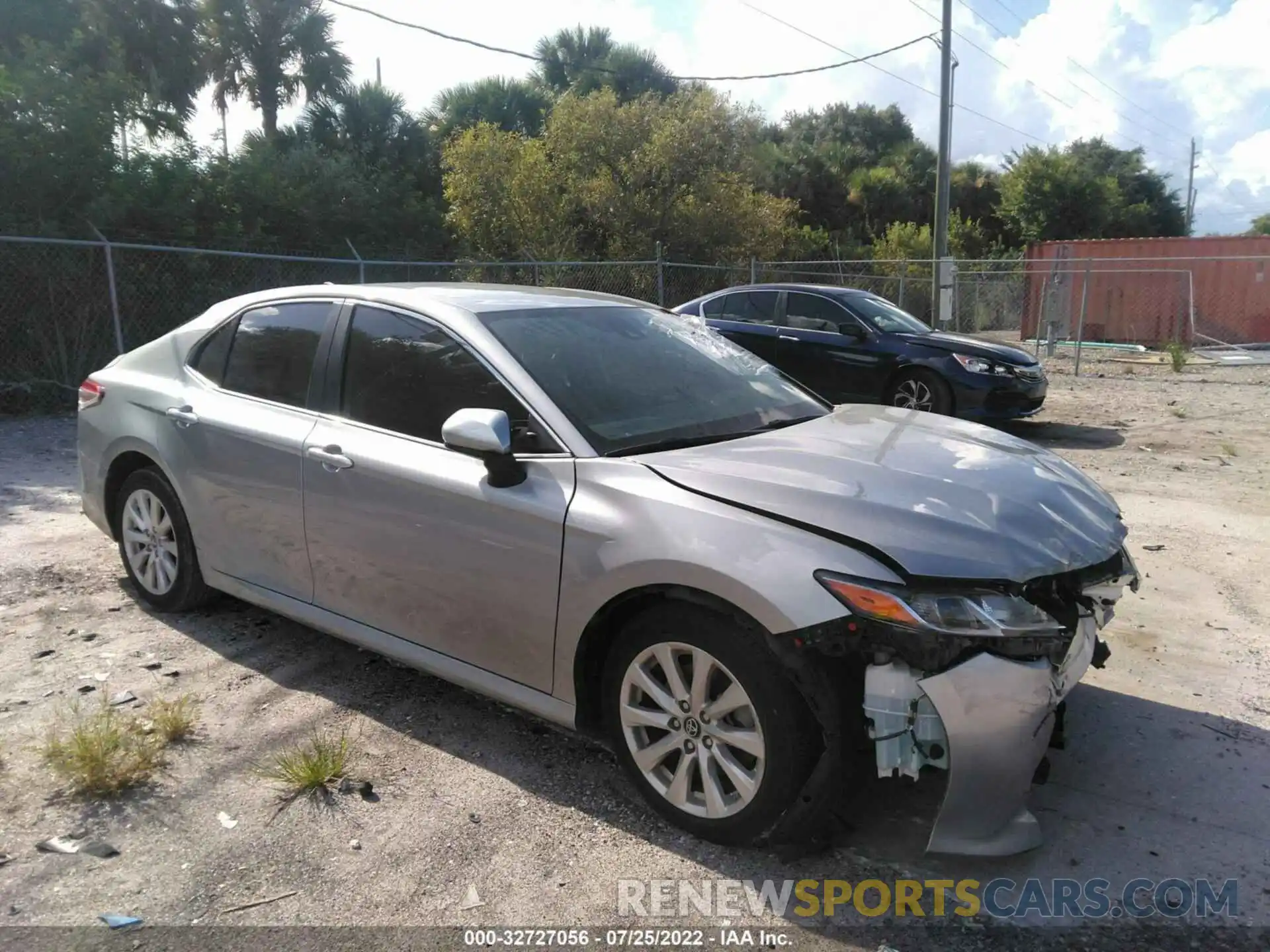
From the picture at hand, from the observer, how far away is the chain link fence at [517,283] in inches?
426

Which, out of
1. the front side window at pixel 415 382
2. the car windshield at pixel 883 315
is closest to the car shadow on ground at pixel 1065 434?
the car windshield at pixel 883 315

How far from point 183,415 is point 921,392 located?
24.3 feet

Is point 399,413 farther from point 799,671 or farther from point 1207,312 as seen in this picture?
point 1207,312

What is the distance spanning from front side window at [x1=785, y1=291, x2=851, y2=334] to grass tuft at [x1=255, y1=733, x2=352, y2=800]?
317 inches

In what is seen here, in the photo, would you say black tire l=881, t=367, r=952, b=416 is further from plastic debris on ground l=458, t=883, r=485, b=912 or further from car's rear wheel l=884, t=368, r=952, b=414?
plastic debris on ground l=458, t=883, r=485, b=912

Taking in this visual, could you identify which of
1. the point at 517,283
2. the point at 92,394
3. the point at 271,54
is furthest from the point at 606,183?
the point at 92,394

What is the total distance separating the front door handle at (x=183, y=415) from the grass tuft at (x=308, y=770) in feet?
5.40

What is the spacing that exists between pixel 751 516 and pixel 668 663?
0.49 m

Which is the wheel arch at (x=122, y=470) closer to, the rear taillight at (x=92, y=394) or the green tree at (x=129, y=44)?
the rear taillight at (x=92, y=394)

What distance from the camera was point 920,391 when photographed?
32.5 feet

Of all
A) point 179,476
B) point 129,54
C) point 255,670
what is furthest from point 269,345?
point 129,54

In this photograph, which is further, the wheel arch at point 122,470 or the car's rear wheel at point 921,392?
the car's rear wheel at point 921,392

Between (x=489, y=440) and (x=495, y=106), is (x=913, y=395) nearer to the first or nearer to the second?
(x=489, y=440)

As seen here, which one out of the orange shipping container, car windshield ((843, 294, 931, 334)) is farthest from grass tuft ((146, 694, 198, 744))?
the orange shipping container
